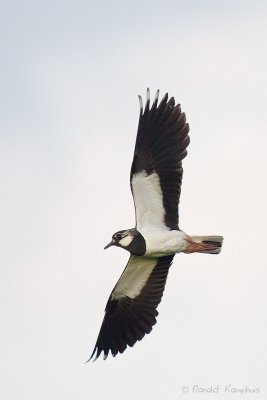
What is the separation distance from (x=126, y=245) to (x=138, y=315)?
6.22 feet

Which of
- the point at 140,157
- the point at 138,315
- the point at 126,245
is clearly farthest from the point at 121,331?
the point at 140,157

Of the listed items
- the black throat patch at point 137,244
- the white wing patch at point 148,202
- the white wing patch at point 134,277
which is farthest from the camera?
the white wing patch at point 134,277

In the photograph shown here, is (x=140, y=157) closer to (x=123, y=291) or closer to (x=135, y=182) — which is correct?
(x=135, y=182)

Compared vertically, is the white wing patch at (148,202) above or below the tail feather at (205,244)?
above

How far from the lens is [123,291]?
2394 centimetres

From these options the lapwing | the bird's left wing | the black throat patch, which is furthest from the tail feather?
the bird's left wing

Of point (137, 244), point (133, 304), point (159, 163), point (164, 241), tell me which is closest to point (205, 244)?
point (164, 241)

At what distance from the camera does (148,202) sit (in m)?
22.7

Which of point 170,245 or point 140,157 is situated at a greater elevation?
point 140,157

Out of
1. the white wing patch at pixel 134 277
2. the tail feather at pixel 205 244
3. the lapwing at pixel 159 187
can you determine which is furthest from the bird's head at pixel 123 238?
the tail feather at pixel 205 244

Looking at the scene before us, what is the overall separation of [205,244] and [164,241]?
2.60 ft

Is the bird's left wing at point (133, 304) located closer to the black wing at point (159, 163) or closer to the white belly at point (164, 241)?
the white belly at point (164, 241)

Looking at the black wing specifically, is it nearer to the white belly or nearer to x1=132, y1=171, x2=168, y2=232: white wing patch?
x1=132, y1=171, x2=168, y2=232: white wing patch

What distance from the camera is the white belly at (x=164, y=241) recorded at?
74.0 feet
